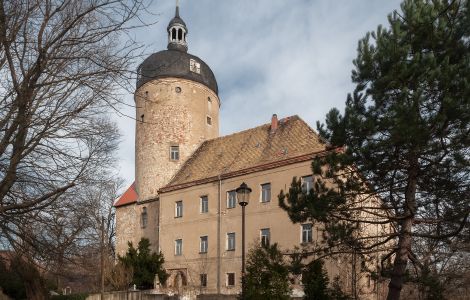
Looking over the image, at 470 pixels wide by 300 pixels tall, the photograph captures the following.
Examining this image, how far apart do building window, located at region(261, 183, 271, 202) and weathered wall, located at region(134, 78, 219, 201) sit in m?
8.76

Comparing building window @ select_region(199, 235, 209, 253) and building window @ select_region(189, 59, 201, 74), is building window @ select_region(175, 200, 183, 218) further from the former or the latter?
building window @ select_region(189, 59, 201, 74)

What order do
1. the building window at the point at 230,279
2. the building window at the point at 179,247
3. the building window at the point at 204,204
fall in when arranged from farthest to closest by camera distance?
the building window at the point at 179,247
the building window at the point at 204,204
the building window at the point at 230,279

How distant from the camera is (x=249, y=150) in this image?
31.7 metres

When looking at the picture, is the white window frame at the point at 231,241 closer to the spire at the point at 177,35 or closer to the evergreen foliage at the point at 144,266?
the evergreen foliage at the point at 144,266

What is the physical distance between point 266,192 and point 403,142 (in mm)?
18369

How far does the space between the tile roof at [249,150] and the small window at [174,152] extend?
821 mm

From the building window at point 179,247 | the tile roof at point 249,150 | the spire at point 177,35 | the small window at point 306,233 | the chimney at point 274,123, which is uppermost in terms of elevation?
the spire at point 177,35

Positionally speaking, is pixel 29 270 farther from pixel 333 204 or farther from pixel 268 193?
pixel 268 193

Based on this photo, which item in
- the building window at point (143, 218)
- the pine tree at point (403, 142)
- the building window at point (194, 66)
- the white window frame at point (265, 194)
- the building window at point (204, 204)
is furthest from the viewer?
the building window at point (194, 66)

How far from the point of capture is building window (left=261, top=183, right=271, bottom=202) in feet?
93.4

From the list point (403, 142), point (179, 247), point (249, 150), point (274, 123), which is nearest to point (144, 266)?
point (179, 247)

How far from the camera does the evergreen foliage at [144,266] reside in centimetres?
3019

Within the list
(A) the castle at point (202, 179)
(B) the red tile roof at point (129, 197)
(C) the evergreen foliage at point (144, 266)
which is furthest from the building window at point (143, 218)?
(C) the evergreen foliage at point (144, 266)

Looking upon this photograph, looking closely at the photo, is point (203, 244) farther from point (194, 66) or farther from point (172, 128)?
point (194, 66)
